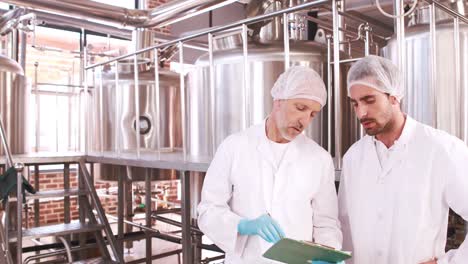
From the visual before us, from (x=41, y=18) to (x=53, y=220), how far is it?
239 centimetres

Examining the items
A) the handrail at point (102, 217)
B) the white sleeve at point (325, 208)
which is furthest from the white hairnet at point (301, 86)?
the handrail at point (102, 217)

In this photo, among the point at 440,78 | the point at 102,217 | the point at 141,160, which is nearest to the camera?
the point at 440,78

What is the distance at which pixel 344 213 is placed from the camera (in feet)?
4.46

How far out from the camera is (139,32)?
360cm

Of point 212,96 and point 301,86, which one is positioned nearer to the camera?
point 301,86

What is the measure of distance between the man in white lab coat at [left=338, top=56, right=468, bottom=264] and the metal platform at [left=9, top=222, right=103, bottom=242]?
1.85 metres

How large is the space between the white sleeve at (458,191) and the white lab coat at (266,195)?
31cm

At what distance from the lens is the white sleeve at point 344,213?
1.35 metres

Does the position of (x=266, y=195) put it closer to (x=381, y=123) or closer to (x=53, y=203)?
(x=381, y=123)

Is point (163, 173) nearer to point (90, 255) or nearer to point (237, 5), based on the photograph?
point (90, 255)

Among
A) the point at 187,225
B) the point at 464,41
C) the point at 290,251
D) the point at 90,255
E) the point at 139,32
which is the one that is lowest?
the point at 90,255

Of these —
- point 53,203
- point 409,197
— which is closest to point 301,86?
point 409,197

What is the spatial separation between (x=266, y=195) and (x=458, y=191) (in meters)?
0.52

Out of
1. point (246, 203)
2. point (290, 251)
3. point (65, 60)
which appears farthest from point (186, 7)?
point (65, 60)
